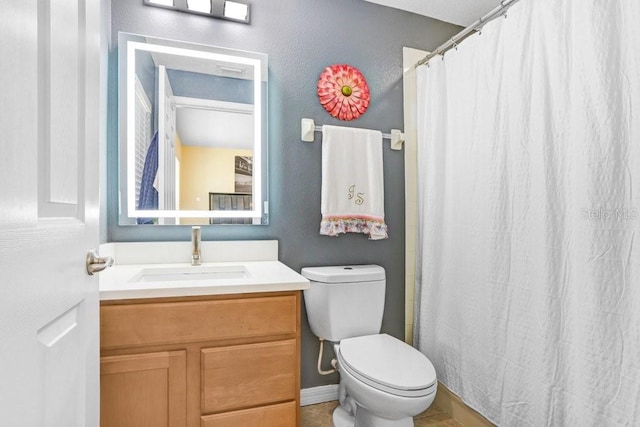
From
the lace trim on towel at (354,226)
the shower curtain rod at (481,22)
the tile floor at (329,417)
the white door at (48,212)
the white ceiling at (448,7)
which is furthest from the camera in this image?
the white ceiling at (448,7)

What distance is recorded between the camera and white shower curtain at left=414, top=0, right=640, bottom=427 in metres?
1.07

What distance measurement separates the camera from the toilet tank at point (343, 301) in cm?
169

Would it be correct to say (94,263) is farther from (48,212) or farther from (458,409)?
(458,409)

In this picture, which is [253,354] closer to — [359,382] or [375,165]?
[359,382]

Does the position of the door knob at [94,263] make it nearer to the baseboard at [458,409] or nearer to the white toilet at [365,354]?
the white toilet at [365,354]

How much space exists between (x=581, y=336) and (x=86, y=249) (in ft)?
4.92

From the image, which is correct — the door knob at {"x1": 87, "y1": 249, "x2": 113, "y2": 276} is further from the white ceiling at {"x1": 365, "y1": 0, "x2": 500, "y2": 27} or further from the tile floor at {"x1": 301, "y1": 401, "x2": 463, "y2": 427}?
the white ceiling at {"x1": 365, "y1": 0, "x2": 500, "y2": 27}

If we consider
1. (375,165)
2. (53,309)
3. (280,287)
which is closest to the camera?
(53,309)

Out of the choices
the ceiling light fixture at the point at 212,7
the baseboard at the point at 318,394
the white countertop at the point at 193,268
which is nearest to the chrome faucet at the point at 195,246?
the white countertop at the point at 193,268

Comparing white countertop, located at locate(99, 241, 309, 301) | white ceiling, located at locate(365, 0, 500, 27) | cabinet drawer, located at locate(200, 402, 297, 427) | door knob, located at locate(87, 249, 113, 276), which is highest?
white ceiling, located at locate(365, 0, 500, 27)

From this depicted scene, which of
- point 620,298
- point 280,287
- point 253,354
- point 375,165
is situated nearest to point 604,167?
point 620,298

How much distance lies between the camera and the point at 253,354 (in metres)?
1.24

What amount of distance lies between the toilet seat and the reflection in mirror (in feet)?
2.58

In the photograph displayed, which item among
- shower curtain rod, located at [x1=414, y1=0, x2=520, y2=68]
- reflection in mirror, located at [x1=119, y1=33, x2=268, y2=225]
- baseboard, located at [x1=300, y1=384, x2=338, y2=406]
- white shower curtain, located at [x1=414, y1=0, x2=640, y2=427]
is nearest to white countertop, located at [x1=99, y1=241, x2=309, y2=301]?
reflection in mirror, located at [x1=119, y1=33, x2=268, y2=225]
